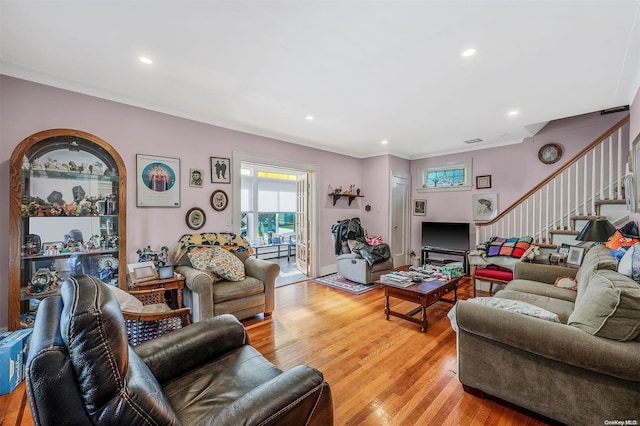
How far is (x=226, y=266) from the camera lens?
3.07 meters

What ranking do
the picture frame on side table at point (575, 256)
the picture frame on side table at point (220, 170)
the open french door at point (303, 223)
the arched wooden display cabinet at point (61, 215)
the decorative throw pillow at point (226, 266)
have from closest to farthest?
the arched wooden display cabinet at point (61, 215)
the decorative throw pillow at point (226, 266)
the picture frame on side table at point (575, 256)
the picture frame on side table at point (220, 170)
the open french door at point (303, 223)

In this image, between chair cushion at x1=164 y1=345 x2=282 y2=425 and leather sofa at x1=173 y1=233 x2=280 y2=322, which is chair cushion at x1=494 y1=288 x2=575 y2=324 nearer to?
chair cushion at x1=164 y1=345 x2=282 y2=425

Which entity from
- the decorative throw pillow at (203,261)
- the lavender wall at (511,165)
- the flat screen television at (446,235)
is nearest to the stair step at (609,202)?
the lavender wall at (511,165)

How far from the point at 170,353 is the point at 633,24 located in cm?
355

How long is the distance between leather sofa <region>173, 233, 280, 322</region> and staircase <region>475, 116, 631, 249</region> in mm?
4057

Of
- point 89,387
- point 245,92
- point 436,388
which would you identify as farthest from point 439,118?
point 89,387

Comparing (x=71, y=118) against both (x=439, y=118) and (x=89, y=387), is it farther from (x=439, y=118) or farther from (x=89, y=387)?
(x=439, y=118)

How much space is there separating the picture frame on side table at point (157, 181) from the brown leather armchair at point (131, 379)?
222 centimetres

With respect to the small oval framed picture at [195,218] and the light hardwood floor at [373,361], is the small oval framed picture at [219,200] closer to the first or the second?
the small oval framed picture at [195,218]

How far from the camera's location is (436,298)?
303cm

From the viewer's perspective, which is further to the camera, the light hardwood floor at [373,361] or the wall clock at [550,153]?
the wall clock at [550,153]

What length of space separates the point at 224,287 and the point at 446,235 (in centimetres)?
435

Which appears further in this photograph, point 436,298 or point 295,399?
point 436,298

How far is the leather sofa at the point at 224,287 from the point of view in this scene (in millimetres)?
2720
